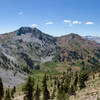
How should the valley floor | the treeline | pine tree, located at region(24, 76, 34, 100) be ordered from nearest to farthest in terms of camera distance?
the valley floor
pine tree, located at region(24, 76, 34, 100)
the treeline

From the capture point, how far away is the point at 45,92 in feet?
208

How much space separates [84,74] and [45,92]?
2282 centimetres

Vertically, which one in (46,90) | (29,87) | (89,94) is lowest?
(46,90)

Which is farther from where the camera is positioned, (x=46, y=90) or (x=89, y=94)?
(x=46, y=90)

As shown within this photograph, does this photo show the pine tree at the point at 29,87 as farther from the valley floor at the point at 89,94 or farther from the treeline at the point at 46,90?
the valley floor at the point at 89,94

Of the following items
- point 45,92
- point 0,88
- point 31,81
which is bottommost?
point 45,92

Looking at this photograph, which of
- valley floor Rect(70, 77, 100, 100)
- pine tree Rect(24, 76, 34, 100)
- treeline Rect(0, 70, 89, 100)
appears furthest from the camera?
treeline Rect(0, 70, 89, 100)

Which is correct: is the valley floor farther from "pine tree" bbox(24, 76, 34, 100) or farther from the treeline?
"pine tree" bbox(24, 76, 34, 100)

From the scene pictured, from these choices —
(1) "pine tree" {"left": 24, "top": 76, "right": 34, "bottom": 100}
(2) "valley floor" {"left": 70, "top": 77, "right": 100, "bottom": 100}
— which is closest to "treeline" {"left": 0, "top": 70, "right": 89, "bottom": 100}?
(1) "pine tree" {"left": 24, "top": 76, "right": 34, "bottom": 100}

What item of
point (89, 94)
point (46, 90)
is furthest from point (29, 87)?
point (89, 94)

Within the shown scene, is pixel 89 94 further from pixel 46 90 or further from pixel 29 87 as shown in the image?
pixel 46 90

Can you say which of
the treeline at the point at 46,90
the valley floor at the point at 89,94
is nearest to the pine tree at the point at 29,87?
the treeline at the point at 46,90

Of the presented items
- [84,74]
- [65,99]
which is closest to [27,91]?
[65,99]

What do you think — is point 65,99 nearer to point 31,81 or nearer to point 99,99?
point 31,81
